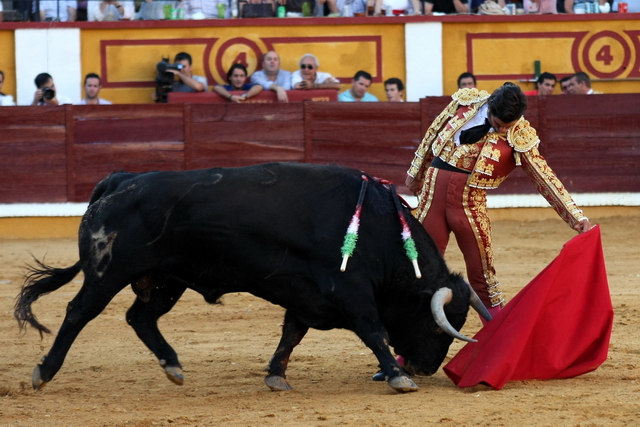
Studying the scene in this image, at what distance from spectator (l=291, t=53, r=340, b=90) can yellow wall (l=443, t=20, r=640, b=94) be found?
1.23 meters

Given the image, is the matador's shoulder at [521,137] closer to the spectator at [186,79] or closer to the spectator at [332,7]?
the spectator at [186,79]

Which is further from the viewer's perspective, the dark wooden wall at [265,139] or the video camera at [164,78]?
the video camera at [164,78]

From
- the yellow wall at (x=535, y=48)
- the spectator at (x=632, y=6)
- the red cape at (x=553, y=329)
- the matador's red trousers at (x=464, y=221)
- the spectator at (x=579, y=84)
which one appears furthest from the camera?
the spectator at (x=632, y=6)

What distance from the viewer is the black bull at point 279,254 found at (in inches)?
138

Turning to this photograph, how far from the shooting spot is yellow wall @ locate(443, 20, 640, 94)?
9.32m

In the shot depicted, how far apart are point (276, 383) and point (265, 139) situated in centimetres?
511

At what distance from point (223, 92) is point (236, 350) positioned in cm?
447

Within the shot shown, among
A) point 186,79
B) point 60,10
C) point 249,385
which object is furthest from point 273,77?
point 249,385

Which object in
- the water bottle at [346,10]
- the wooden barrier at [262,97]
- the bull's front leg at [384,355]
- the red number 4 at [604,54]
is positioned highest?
the water bottle at [346,10]

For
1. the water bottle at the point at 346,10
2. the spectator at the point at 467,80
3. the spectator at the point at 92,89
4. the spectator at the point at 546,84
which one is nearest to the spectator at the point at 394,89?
the spectator at the point at 467,80

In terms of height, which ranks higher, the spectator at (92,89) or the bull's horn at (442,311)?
the spectator at (92,89)

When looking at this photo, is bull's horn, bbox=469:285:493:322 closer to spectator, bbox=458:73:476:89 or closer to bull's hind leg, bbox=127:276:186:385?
bull's hind leg, bbox=127:276:186:385

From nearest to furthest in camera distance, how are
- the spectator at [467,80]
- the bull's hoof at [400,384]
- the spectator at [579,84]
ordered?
the bull's hoof at [400,384] < the spectator at [467,80] < the spectator at [579,84]

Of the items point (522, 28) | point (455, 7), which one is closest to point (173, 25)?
point (455, 7)
